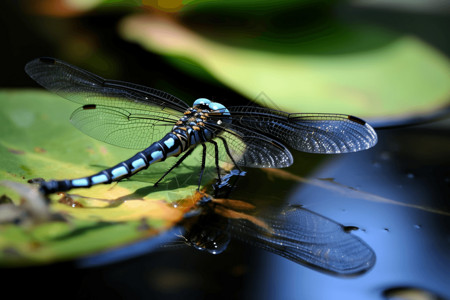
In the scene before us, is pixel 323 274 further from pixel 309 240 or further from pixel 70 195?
pixel 70 195

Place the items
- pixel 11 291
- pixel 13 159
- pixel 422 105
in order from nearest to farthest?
1. pixel 11 291
2. pixel 13 159
3. pixel 422 105

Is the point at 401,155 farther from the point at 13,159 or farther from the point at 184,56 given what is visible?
the point at 13,159

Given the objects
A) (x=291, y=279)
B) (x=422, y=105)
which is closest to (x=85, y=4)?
(x=422, y=105)

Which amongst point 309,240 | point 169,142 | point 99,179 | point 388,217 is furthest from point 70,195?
point 388,217

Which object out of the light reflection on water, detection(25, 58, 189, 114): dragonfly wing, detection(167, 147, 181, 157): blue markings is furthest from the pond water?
detection(25, 58, 189, 114): dragonfly wing

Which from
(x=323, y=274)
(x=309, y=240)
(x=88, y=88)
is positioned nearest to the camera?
(x=323, y=274)

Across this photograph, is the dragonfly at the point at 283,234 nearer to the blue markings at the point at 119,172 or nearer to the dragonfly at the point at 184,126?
the dragonfly at the point at 184,126

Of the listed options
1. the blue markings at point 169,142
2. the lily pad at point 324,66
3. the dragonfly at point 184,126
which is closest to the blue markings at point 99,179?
the dragonfly at point 184,126
